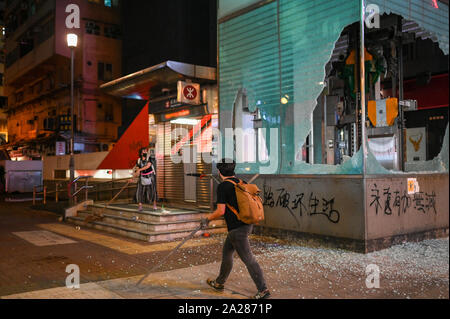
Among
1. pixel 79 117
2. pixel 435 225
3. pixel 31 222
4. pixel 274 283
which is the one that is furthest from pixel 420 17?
pixel 79 117

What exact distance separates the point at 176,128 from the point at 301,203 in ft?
21.9

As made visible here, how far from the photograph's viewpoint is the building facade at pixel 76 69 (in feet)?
96.5

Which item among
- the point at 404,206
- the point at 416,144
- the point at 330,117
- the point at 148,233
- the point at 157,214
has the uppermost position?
the point at 330,117

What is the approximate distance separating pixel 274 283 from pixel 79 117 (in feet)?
87.5

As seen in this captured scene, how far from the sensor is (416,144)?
14.2 m

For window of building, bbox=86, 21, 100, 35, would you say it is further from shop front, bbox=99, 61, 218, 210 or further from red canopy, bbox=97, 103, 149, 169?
red canopy, bbox=97, 103, 149, 169

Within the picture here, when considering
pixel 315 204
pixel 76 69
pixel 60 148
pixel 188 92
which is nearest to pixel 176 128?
pixel 188 92

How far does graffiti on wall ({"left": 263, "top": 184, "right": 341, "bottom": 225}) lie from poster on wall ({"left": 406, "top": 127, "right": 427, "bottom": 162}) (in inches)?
239

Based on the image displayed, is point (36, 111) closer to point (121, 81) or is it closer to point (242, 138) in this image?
point (121, 81)

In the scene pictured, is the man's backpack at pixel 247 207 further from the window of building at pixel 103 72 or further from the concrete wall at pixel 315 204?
the window of building at pixel 103 72

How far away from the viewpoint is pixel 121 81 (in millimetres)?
13852

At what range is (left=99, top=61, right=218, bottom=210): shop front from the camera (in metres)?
12.5

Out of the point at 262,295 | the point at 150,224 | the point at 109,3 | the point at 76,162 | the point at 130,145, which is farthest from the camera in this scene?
the point at 109,3

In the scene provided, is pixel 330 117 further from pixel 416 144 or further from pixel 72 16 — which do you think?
pixel 72 16
